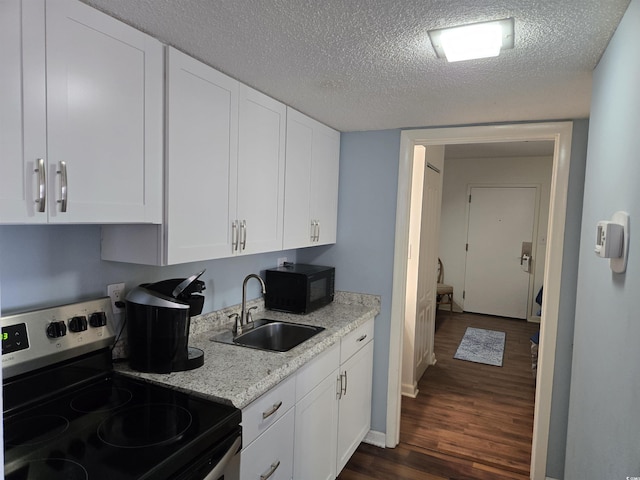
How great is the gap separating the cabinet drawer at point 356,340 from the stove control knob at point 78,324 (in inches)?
51.2

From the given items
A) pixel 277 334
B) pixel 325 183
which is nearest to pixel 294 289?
pixel 277 334

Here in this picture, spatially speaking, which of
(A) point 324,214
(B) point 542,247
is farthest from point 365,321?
(B) point 542,247

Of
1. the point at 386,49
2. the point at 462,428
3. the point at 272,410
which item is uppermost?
the point at 386,49

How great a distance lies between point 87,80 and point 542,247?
19.7 feet

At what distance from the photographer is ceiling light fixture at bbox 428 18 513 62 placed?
127cm

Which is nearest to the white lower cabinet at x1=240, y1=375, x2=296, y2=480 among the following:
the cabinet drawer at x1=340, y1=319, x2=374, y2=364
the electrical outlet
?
the cabinet drawer at x1=340, y1=319, x2=374, y2=364

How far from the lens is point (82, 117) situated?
1.19 meters

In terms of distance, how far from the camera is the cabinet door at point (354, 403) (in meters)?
2.38

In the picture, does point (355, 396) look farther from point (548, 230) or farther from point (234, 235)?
point (548, 230)

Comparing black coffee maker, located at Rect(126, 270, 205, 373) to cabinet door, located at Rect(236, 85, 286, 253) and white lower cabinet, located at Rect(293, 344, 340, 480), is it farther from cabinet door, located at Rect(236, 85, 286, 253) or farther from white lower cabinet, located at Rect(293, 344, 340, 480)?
white lower cabinet, located at Rect(293, 344, 340, 480)

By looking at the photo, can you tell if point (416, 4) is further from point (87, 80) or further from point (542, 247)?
point (542, 247)

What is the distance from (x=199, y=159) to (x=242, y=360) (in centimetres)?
85

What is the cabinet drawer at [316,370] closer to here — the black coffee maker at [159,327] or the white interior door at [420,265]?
the black coffee maker at [159,327]

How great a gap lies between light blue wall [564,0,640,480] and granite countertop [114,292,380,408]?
41.9 inches
